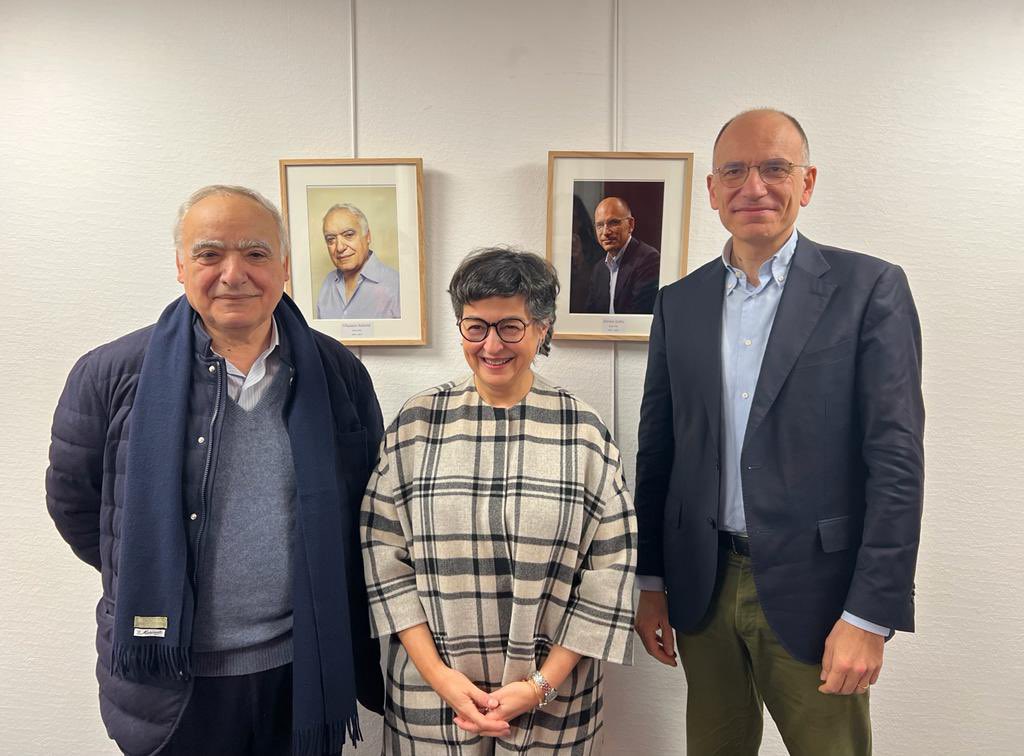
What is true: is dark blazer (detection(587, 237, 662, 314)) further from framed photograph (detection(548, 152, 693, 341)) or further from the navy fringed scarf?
the navy fringed scarf

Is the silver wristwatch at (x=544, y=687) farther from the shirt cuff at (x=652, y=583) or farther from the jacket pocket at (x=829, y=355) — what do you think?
the jacket pocket at (x=829, y=355)

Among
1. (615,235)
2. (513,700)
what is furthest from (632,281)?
(513,700)

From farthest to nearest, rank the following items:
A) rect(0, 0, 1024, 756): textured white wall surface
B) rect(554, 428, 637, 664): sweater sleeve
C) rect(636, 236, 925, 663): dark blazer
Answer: rect(0, 0, 1024, 756): textured white wall surface
rect(554, 428, 637, 664): sweater sleeve
rect(636, 236, 925, 663): dark blazer

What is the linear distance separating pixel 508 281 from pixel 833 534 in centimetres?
86

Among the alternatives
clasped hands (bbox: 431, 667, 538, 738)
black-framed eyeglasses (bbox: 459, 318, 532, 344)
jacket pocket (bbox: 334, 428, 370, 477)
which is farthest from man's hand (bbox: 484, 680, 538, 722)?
black-framed eyeglasses (bbox: 459, 318, 532, 344)

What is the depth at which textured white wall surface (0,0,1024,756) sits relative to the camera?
1864mm

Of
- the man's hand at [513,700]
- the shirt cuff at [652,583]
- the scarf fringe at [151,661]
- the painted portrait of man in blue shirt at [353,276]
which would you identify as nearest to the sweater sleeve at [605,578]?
the man's hand at [513,700]

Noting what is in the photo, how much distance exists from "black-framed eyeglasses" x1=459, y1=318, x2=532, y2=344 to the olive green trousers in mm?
690

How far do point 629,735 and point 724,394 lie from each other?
1.28 m

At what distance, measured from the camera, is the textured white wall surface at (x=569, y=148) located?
1864 millimetres

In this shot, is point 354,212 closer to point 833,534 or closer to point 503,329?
point 503,329

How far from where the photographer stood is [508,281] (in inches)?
54.4

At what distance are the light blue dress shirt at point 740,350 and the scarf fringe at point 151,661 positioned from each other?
3.90ft

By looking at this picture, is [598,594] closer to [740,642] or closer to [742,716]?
[740,642]
